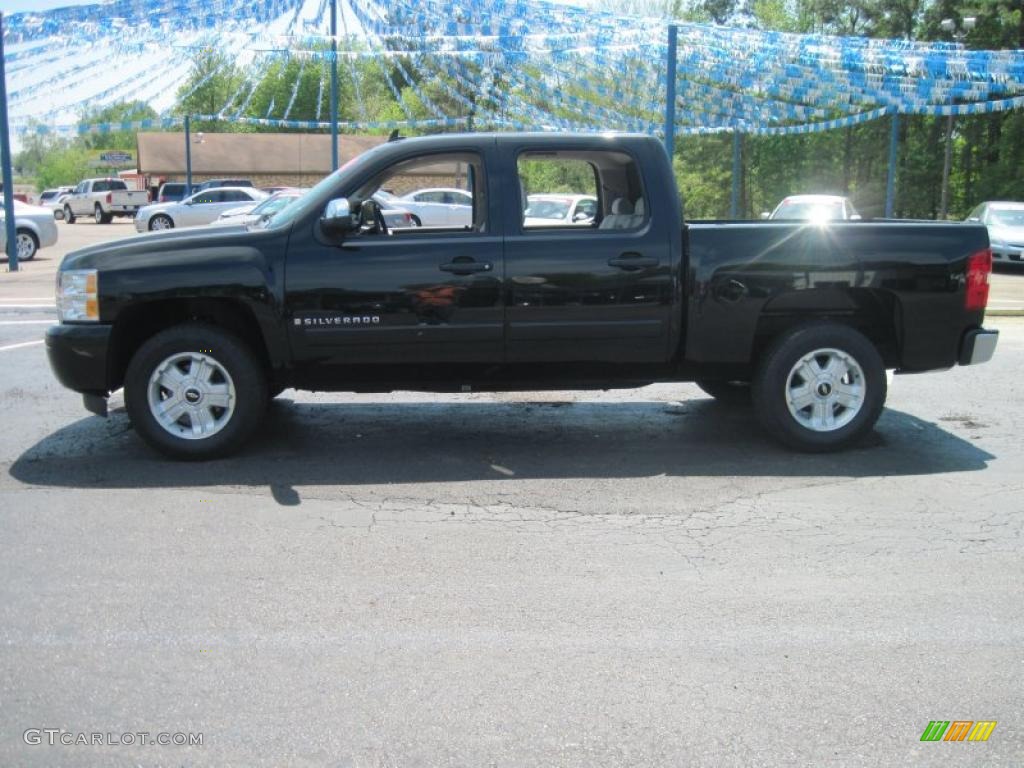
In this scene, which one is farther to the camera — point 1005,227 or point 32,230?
point 32,230

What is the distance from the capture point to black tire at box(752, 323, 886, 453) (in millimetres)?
6543

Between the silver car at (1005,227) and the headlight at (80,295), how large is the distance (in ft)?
59.8

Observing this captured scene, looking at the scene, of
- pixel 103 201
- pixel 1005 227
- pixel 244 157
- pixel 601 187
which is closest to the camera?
pixel 601 187

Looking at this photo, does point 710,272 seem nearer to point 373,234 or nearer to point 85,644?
point 373,234

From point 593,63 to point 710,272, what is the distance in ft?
47.0

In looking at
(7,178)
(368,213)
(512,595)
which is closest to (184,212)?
(7,178)

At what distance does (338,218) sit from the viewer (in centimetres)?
608

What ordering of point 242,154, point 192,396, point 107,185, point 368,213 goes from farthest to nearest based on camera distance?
1. point 242,154
2. point 107,185
3. point 368,213
4. point 192,396

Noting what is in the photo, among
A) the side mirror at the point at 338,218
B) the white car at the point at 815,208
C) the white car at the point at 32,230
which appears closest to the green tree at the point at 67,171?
the white car at the point at 32,230

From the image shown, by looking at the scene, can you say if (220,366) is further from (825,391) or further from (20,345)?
(20,345)

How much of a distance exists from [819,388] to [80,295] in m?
4.63

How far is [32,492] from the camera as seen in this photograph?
5.78 m

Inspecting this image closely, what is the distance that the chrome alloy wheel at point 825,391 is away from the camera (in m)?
6.59

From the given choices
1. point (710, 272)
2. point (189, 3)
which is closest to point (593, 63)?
point (189, 3)
